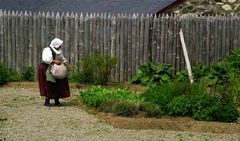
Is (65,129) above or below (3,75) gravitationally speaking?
below

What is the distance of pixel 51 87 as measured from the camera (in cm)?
1335

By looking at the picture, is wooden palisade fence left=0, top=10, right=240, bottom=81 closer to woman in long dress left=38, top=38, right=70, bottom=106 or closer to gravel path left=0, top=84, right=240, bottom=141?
woman in long dress left=38, top=38, right=70, bottom=106

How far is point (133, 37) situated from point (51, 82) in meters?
5.00

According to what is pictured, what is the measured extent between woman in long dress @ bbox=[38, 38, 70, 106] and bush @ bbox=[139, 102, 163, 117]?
2.04 m

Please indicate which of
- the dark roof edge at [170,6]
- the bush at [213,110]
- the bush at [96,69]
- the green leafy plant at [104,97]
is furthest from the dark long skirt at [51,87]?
the dark roof edge at [170,6]

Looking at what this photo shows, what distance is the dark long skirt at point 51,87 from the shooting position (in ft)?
43.7

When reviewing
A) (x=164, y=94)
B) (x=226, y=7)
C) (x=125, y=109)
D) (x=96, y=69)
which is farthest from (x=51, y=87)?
(x=226, y=7)

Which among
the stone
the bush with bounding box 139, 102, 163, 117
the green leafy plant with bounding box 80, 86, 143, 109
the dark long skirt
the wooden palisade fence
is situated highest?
the stone

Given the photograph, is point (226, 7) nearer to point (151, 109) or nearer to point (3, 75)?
point (3, 75)

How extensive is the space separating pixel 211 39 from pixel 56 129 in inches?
328

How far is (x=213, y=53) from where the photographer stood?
18.1 meters

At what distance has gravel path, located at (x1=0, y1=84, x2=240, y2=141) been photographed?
403 inches

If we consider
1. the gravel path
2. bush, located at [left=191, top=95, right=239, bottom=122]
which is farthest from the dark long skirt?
bush, located at [left=191, top=95, right=239, bottom=122]

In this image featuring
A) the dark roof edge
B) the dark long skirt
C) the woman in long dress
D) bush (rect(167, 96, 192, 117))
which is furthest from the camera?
the dark roof edge
